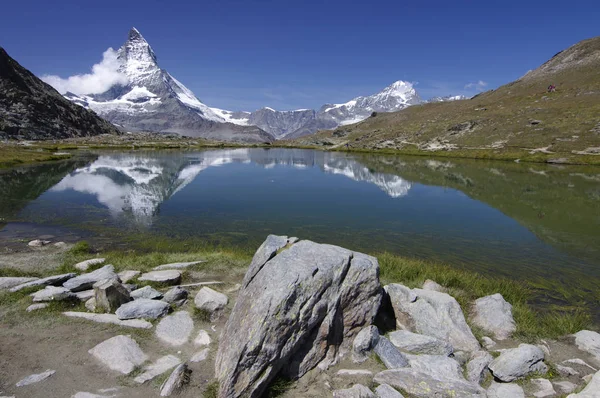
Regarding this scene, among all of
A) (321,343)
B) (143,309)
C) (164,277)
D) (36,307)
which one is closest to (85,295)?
(36,307)

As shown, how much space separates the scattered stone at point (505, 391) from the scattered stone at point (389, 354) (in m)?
2.47

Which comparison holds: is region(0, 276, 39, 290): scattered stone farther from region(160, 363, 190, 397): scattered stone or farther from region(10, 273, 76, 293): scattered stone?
region(160, 363, 190, 397): scattered stone

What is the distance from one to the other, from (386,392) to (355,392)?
94 cm

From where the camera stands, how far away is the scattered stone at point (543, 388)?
934cm

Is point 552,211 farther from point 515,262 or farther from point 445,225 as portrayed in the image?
point 515,262

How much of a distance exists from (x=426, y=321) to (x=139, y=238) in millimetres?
22669

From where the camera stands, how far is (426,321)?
12766 millimetres

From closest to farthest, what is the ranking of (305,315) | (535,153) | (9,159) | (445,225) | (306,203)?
(305,315) → (445,225) → (306,203) → (9,159) → (535,153)

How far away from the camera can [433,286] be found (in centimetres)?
1695

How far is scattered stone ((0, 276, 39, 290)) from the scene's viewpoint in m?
15.0

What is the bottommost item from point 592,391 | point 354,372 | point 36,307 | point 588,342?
point 354,372

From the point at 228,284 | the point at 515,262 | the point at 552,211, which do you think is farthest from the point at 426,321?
the point at 552,211

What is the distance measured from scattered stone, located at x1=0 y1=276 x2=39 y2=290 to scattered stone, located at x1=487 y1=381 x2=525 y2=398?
19.8m

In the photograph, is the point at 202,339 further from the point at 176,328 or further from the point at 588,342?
the point at 588,342
